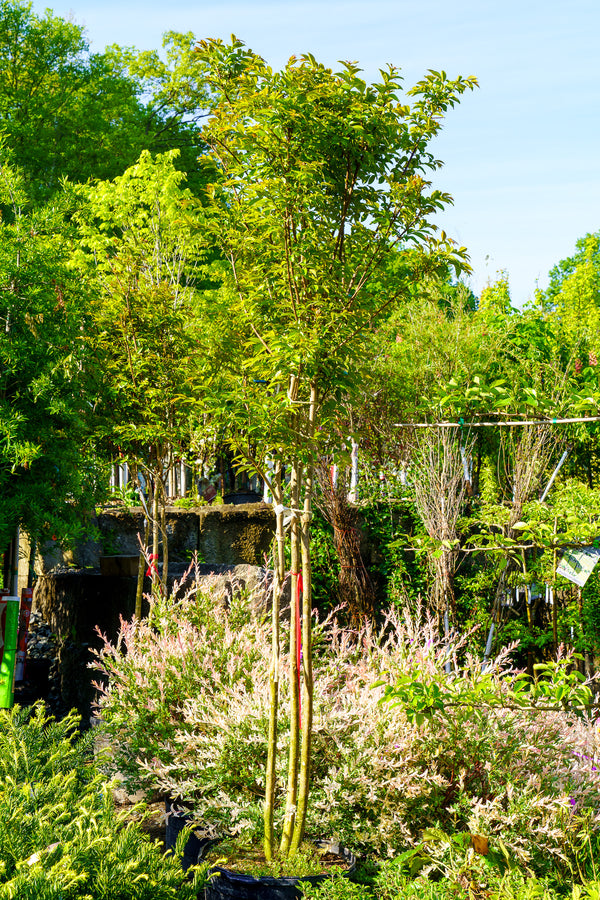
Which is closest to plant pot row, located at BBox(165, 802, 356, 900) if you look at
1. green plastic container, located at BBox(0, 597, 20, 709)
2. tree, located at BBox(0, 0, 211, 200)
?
green plastic container, located at BBox(0, 597, 20, 709)

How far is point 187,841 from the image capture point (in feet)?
11.6

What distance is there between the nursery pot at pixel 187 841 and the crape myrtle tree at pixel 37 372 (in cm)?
221

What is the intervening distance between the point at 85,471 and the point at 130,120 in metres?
12.7

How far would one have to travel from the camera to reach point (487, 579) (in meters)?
8.26

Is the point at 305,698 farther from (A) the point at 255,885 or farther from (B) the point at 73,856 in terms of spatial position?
(B) the point at 73,856

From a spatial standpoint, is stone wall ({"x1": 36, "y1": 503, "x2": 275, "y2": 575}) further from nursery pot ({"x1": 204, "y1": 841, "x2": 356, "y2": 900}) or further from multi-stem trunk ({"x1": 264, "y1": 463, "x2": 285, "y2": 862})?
nursery pot ({"x1": 204, "y1": 841, "x2": 356, "y2": 900})

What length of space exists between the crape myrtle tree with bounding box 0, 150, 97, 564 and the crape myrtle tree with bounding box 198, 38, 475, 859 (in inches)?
80.1

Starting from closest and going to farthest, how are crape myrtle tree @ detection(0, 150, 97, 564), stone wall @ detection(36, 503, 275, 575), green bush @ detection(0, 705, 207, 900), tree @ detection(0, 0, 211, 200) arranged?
green bush @ detection(0, 705, 207, 900) → crape myrtle tree @ detection(0, 150, 97, 564) → stone wall @ detection(36, 503, 275, 575) → tree @ detection(0, 0, 211, 200)

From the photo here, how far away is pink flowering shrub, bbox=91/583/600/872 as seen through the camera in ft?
10.7

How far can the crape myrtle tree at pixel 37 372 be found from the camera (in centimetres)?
513

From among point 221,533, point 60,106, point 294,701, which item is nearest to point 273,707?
point 294,701

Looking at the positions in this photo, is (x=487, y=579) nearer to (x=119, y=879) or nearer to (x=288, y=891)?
(x=288, y=891)

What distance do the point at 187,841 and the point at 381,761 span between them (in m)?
0.94

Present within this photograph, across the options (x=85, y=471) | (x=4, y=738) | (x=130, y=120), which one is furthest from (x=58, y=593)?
(x=130, y=120)
